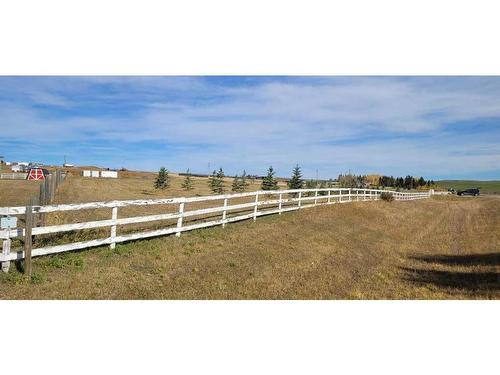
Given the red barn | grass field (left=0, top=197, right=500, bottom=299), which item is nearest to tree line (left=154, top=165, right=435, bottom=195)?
the red barn

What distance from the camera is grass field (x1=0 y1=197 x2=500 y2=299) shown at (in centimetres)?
809

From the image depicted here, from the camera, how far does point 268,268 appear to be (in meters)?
10.4

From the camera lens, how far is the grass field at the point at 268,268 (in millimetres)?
8086

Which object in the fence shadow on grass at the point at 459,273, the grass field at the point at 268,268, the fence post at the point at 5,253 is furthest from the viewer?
the fence shadow on grass at the point at 459,273

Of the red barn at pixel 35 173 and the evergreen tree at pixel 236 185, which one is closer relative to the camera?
the red barn at pixel 35 173

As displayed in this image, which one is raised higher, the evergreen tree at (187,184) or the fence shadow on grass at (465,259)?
the evergreen tree at (187,184)

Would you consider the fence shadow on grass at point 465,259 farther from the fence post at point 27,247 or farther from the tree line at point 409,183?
the tree line at point 409,183

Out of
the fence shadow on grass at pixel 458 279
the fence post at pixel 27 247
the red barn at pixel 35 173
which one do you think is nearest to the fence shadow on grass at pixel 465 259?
the fence shadow on grass at pixel 458 279

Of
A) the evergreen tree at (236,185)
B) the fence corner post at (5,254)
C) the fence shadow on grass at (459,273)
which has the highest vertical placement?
the evergreen tree at (236,185)

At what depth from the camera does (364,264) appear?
40.6 ft

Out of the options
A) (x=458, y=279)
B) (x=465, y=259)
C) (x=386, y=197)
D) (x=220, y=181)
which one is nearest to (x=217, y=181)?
(x=220, y=181)

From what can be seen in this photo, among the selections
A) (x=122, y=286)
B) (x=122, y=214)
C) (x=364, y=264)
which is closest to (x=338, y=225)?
(x=364, y=264)

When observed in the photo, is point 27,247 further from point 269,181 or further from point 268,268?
point 269,181

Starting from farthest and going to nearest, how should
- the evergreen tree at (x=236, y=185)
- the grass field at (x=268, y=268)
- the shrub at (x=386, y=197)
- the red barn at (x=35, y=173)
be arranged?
the evergreen tree at (x=236, y=185) → the shrub at (x=386, y=197) → the red barn at (x=35, y=173) → the grass field at (x=268, y=268)
